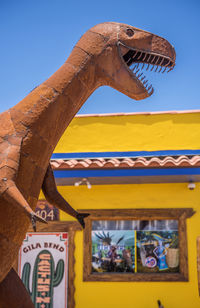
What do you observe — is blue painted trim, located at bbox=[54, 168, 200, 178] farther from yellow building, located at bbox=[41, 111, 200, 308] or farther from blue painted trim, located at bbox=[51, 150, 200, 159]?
blue painted trim, located at bbox=[51, 150, 200, 159]

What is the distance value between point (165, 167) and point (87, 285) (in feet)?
10.2

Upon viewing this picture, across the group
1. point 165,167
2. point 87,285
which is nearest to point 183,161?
point 165,167

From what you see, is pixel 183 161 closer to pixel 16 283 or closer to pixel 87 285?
pixel 87 285

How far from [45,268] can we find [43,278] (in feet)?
0.70

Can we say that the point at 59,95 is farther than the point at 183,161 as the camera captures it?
No

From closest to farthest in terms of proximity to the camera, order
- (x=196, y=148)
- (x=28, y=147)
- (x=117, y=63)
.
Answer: (x=28, y=147)
(x=117, y=63)
(x=196, y=148)

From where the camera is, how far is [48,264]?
810cm

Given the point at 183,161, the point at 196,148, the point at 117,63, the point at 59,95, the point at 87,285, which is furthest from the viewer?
the point at 196,148

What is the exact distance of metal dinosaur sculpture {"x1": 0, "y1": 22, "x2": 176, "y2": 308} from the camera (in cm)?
242

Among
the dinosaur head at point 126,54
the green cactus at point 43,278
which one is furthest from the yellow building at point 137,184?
the dinosaur head at point 126,54

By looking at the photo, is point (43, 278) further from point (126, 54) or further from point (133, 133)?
point (126, 54)

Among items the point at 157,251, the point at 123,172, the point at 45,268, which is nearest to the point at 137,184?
the point at 123,172

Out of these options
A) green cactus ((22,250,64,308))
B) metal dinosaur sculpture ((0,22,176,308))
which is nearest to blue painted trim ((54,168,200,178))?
green cactus ((22,250,64,308))

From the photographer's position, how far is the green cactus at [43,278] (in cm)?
795
